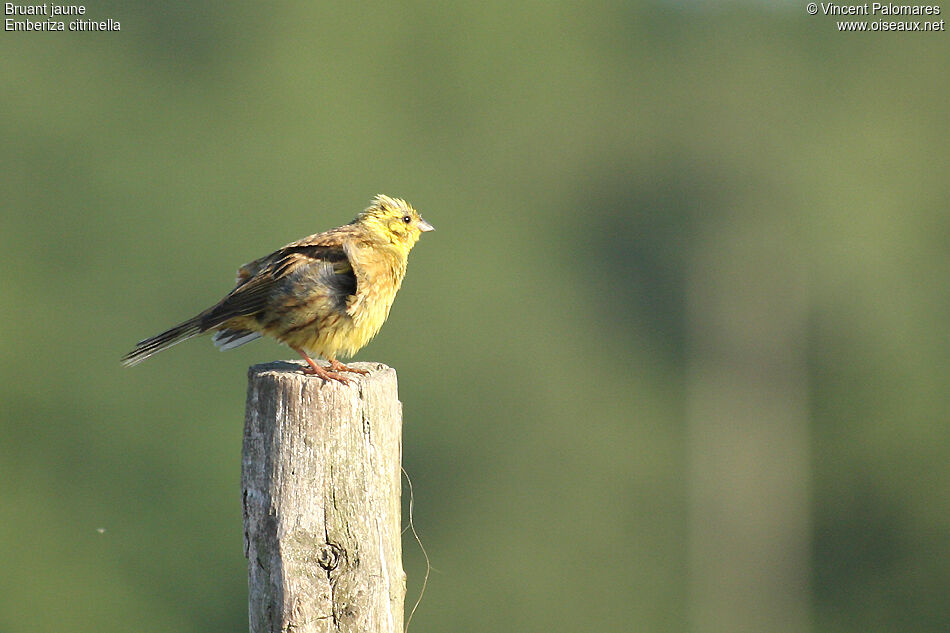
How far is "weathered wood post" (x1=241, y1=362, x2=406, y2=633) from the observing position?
4.34 meters

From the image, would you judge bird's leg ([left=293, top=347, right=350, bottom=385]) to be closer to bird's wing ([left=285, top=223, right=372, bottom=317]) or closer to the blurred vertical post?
bird's wing ([left=285, top=223, right=372, bottom=317])

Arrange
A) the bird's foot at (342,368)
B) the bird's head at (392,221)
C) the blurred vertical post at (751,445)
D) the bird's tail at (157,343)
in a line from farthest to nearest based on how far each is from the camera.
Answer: the blurred vertical post at (751,445)
the bird's head at (392,221)
the bird's tail at (157,343)
the bird's foot at (342,368)

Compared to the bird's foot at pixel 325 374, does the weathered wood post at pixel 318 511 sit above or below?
below

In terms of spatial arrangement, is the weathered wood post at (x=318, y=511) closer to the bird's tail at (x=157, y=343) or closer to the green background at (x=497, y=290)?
the bird's tail at (x=157, y=343)

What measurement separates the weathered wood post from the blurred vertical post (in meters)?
25.7

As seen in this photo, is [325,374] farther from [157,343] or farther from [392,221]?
[392,221]

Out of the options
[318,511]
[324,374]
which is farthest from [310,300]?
[318,511]

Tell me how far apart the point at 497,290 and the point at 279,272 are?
99.7 feet

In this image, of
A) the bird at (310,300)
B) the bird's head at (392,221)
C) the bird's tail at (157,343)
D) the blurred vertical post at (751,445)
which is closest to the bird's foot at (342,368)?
the bird at (310,300)

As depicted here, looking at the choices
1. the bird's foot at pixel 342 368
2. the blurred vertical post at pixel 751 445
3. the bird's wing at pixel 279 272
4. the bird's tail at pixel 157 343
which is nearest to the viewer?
the bird's foot at pixel 342 368

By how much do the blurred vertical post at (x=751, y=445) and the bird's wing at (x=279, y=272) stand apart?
2454cm

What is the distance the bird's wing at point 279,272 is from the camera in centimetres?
591

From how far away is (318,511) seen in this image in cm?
435

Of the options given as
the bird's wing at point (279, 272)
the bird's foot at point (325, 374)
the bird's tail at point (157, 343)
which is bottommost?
the bird's foot at point (325, 374)
